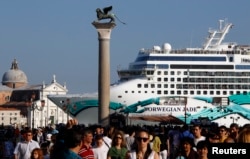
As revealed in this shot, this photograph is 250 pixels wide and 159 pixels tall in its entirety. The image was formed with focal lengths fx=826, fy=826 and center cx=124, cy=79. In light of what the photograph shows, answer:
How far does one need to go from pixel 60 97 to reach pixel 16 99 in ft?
196

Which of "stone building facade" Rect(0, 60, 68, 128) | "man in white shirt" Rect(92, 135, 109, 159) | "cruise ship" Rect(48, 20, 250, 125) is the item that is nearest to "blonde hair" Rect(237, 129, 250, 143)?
"man in white shirt" Rect(92, 135, 109, 159)

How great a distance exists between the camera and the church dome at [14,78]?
125625 millimetres

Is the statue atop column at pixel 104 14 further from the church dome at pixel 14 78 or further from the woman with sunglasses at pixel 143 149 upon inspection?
the church dome at pixel 14 78

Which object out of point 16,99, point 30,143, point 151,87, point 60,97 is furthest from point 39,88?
point 30,143

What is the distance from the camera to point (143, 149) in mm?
6723

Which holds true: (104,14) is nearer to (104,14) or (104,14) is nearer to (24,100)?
(104,14)

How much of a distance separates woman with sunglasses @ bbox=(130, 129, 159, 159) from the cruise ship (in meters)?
44.0

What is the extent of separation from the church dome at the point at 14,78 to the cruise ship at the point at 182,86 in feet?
235

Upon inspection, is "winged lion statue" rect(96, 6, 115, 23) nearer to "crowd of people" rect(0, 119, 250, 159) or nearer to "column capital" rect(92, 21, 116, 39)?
"column capital" rect(92, 21, 116, 39)

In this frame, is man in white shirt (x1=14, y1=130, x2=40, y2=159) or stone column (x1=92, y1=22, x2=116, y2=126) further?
stone column (x1=92, y1=22, x2=116, y2=126)

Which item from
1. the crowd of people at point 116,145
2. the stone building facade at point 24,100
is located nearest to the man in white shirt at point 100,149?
the crowd of people at point 116,145

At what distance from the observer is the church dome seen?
126 metres

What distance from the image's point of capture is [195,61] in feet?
175

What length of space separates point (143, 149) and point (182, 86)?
46726mm
